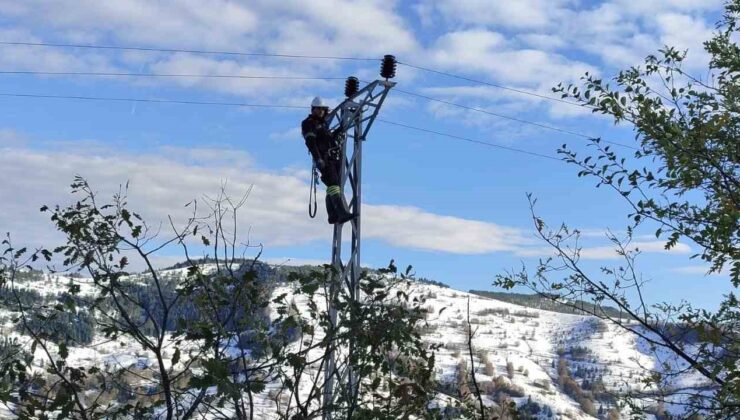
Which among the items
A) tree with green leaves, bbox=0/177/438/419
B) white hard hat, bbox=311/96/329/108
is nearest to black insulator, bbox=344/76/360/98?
white hard hat, bbox=311/96/329/108

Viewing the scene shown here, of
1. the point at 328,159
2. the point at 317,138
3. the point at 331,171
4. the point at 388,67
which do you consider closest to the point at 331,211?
the point at 331,171

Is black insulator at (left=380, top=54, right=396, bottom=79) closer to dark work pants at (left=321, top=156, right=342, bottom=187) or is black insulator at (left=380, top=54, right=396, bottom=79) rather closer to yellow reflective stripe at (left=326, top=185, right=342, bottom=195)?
dark work pants at (left=321, top=156, right=342, bottom=187)

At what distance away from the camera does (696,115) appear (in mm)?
6832

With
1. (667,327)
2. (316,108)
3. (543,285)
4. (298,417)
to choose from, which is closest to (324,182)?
(316,108)

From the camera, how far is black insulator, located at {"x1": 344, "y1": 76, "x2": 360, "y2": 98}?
12320 millimetres

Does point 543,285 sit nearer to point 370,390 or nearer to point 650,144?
point 650,144

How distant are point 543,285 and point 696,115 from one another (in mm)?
2115

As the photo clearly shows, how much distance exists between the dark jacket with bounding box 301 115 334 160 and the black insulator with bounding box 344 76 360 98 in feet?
2.18

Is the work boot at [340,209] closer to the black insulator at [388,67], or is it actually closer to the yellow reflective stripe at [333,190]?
the yellow reflective stripe at [333,190]

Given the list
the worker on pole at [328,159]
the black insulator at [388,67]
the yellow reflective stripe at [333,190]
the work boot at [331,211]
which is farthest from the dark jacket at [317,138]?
the black insulator at [388,67]

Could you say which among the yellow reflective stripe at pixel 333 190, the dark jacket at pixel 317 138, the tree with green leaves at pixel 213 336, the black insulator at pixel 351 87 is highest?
the black insulator at pixel 351 87

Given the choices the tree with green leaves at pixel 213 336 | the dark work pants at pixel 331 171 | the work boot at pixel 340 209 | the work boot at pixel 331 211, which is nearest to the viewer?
the tree with green leaves at pixel 213 336

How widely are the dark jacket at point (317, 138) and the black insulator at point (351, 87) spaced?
0.66 meters

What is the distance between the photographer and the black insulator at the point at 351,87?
1232 cm
